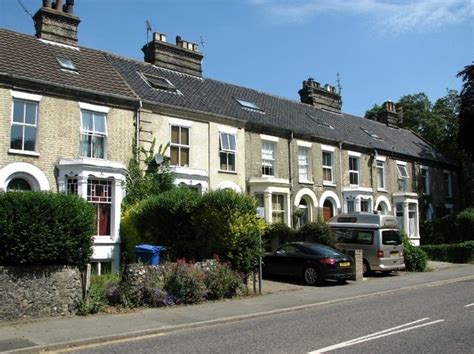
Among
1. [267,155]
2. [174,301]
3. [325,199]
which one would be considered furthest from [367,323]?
[325,199]

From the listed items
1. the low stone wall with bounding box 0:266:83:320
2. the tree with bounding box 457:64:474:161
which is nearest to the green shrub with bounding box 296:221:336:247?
the low stone wall with bounding box 0:266:83:320

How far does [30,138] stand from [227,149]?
8999mm

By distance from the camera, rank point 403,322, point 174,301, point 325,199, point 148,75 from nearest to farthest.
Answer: point 403,322 → point 174,301 → point 148,75 → point 325,199

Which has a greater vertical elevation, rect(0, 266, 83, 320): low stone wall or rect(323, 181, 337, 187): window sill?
rect(323, 181, 337, 187): window sill

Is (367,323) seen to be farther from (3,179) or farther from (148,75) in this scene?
(148,75)

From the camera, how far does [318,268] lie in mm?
18188

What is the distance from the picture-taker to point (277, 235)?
23141 millimetres

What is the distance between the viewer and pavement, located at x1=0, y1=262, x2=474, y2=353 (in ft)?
30.5

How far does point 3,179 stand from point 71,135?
3.01 m

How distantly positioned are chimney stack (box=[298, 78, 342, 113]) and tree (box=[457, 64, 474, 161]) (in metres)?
9.22

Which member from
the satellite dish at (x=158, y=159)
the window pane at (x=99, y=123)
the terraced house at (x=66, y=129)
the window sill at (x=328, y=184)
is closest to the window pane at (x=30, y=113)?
the terraced house at (x=66, y=129)

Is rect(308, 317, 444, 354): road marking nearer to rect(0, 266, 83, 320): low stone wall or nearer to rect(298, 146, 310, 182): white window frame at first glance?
rect(0, 266, 83, 320): low stone wall

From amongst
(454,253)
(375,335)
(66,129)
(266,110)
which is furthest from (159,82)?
(454,253)

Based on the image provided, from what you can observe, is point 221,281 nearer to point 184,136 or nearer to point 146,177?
point 146,177
